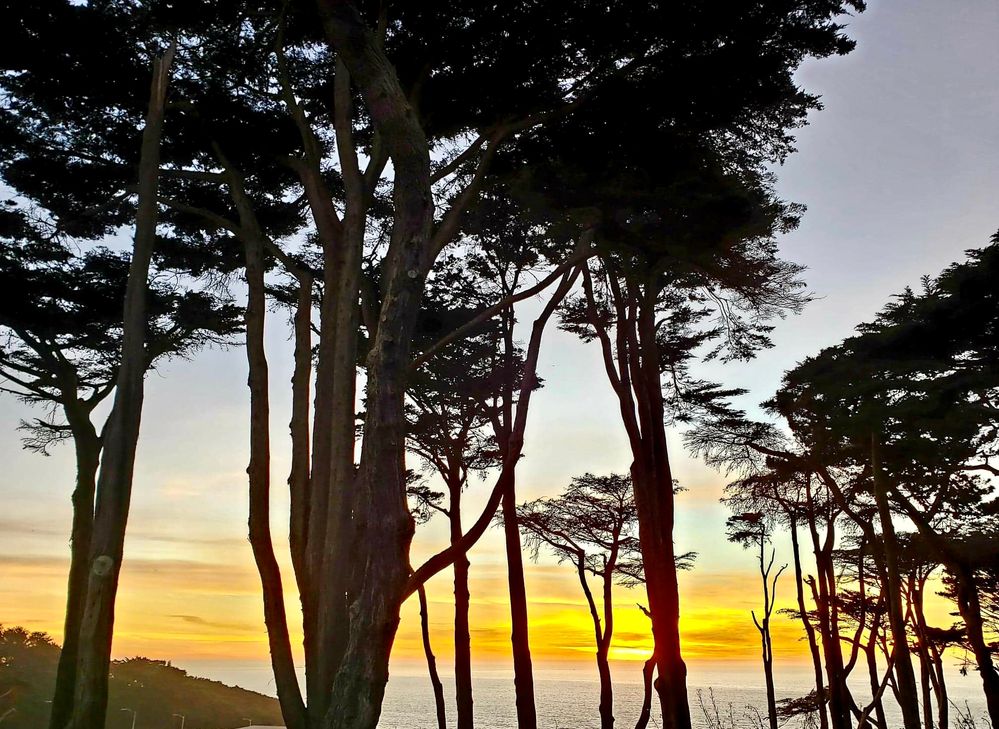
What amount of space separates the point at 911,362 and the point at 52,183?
11646 mm

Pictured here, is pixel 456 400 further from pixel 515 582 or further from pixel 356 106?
pixel 356 106

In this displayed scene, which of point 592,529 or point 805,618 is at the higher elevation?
point 592,529

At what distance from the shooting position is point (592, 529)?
19062 mm

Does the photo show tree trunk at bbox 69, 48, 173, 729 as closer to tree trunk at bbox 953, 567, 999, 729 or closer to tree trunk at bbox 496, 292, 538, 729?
tree trunk at bbox 496, 292, 538, 729

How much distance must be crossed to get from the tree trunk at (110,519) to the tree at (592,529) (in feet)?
41.2

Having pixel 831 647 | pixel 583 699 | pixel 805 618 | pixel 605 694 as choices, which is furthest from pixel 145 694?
pixel 583 699

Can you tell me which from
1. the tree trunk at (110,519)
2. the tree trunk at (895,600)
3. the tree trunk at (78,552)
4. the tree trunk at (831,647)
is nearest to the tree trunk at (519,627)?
the tree trunk at (110,519)

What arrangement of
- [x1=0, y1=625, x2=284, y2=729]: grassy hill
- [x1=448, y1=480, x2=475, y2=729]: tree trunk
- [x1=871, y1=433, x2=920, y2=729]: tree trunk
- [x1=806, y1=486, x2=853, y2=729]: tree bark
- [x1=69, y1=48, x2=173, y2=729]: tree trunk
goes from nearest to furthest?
1. [x1=69, y1=48, x2=173, y2=729]: tree trunk
2. [x1=871, y1=433, x2=920, y2=729]: tree trunk
3. [x1=448, y1=480, x2=475, y2=729]: tree trunk
4. [x1=806, y1=486, x2=853, y2=729]: tree bark
5. [x1=0, y1=625, x2=284, y2=729]: grassy hill

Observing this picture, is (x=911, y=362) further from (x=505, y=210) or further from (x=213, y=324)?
(x=213, y=324)

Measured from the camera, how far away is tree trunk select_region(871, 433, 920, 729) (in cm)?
1225

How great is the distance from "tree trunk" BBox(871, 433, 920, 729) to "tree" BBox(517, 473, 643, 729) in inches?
252

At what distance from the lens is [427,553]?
17266 mm

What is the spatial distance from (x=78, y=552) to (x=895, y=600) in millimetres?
12749

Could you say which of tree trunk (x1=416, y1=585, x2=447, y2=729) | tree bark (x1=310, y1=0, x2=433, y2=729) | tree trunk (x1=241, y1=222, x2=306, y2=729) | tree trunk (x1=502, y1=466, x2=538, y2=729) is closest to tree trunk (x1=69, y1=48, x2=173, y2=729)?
tree trunk (x1=241, y1=222, x2=306, y2=729)
